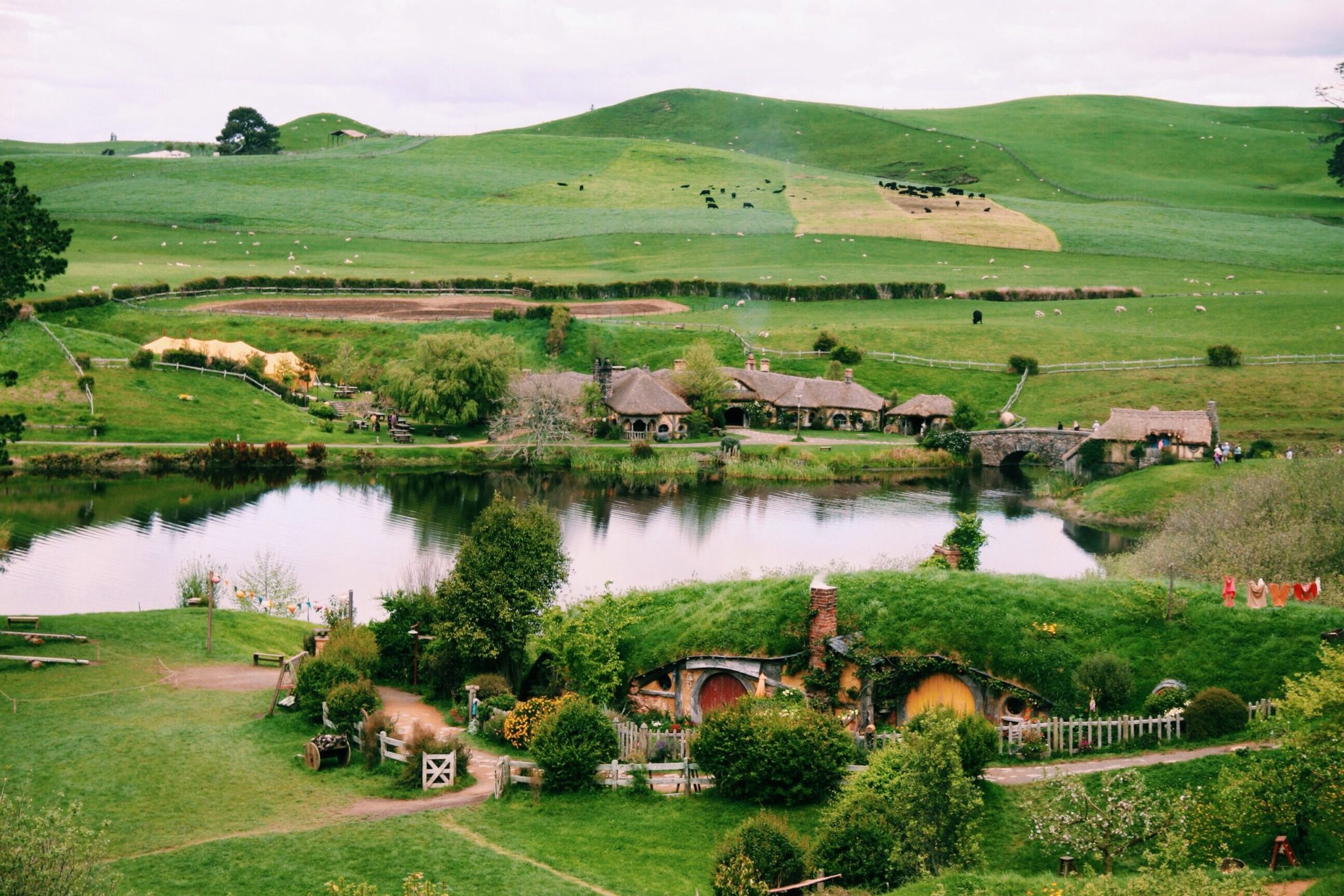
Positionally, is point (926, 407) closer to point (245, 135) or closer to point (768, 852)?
point (768, 852)

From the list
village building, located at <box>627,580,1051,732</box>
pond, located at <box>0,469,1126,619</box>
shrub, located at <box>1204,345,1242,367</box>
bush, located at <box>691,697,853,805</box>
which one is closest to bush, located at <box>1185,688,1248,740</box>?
village building, located at <box>627,580,1051,732</box>

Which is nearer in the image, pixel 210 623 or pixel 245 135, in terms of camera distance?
pixel 210 623

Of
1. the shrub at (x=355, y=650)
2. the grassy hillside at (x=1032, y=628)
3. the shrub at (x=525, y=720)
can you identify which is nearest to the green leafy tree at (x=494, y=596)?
the shrub at (x=355, y=650)

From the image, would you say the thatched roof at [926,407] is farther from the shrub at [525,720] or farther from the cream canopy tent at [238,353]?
the shrub at [525,720]

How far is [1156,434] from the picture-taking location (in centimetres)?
7881

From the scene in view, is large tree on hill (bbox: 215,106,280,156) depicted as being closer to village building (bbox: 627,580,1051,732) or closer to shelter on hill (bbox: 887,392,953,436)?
shelter on hill (bbox: 887,392,953,436)

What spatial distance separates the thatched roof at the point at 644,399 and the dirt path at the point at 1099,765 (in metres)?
60.6

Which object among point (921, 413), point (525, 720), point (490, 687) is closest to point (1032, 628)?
point (525, 720)

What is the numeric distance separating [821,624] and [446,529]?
3335 centimetres

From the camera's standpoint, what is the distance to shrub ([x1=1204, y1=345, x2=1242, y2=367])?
304ft

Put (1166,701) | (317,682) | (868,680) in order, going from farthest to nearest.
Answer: (317,682) < (868,680) < (1166,701)

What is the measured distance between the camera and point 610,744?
2977 cm

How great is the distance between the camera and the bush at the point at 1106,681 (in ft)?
98.8

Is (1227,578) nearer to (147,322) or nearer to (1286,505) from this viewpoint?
(1286,505)
